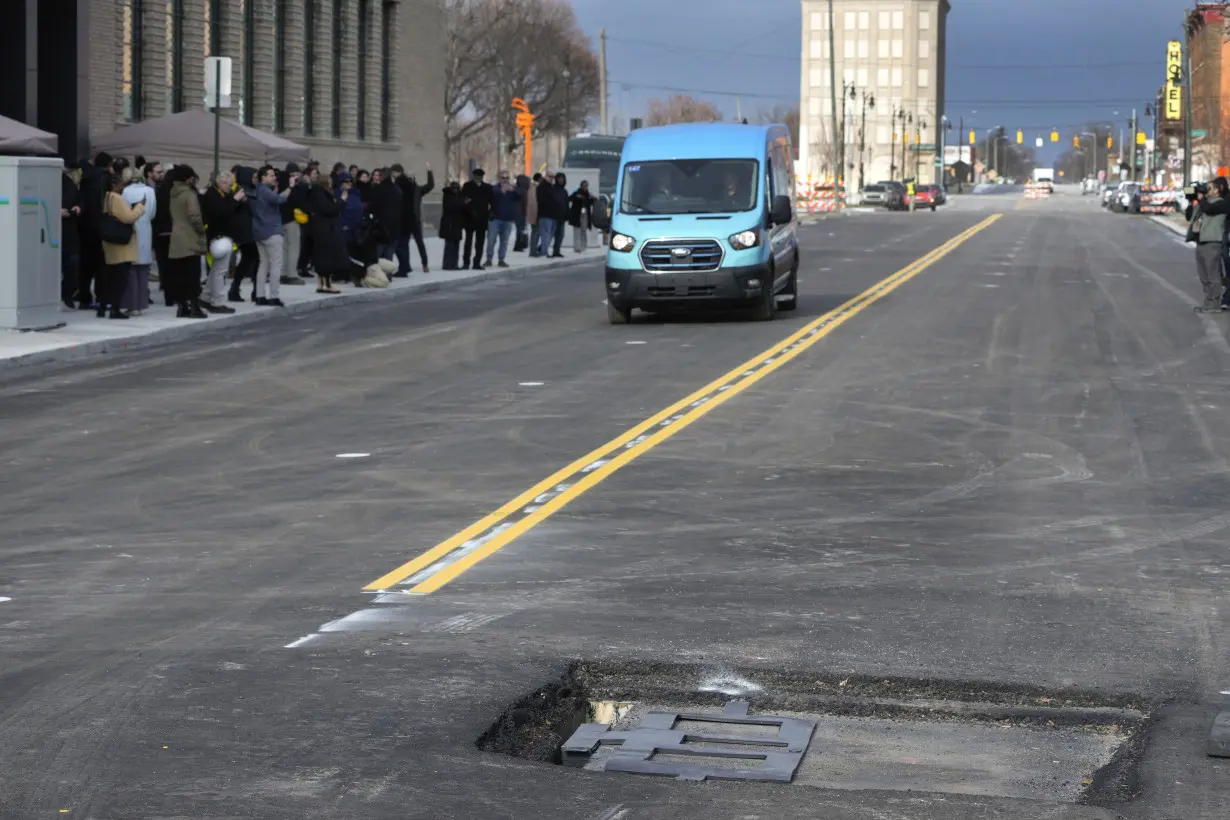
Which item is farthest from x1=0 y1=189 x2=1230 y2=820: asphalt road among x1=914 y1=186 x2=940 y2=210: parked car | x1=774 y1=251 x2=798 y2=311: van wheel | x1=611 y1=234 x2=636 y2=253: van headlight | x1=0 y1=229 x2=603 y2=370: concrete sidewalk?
x1=914 y1=186 x2=940 y2=210: parked car

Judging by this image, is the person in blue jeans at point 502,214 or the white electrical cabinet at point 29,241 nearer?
the white electrical cabinet at point 29,241

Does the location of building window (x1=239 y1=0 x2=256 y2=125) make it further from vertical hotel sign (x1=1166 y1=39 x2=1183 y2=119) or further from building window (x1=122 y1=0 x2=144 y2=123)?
vertical hotel sign (x1=1166 y1=39 x2=1183 y2=119)

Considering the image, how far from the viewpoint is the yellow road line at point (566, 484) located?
927cm

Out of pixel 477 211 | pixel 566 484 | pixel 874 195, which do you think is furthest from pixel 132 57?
pixel 874 195

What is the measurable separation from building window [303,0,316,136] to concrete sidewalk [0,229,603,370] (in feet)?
64.4

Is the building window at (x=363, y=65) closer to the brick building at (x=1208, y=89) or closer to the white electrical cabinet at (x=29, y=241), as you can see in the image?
the white electrical cabinet at (x=29, y=241)

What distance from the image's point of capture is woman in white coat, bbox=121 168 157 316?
22.8 meters

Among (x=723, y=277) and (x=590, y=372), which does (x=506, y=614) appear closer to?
(x=590, y=372)

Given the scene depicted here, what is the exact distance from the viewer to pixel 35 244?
21.8 meters

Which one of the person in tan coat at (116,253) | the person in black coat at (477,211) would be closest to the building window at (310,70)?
the person in black coat at (477,211)

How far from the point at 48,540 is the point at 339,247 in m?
18.9

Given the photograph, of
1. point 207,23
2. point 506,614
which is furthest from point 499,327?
point 207,23

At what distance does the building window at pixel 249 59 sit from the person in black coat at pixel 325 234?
22012 mm

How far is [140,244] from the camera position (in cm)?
2300
